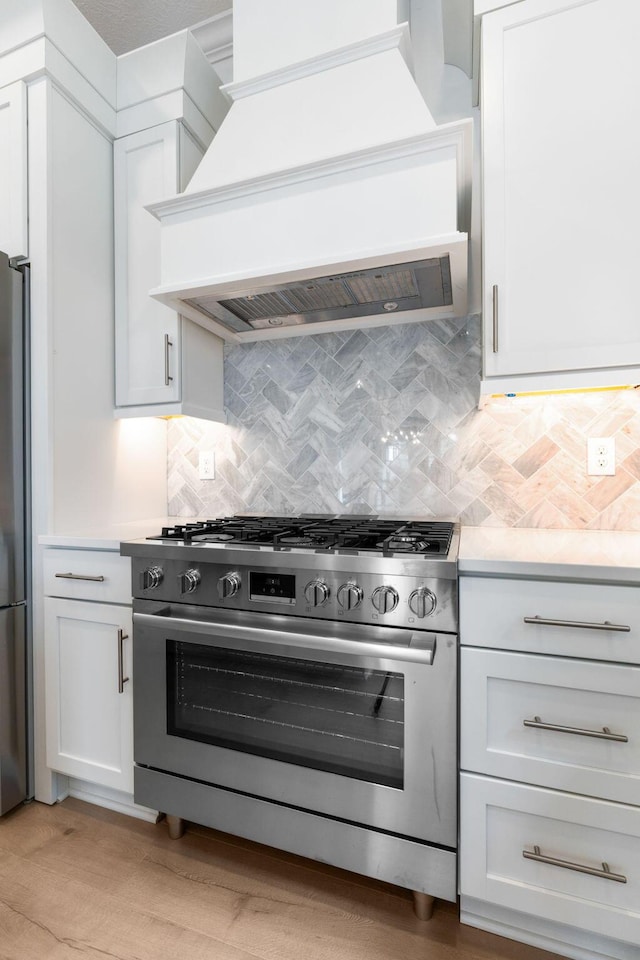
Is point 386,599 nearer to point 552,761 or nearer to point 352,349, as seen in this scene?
point 552,761

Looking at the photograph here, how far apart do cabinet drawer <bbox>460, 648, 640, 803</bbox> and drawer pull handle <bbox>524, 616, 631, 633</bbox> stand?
0.09m

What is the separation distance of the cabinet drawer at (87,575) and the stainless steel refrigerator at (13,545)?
113 mm

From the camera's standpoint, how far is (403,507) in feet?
6.33

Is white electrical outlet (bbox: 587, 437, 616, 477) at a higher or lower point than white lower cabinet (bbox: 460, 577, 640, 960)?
higher

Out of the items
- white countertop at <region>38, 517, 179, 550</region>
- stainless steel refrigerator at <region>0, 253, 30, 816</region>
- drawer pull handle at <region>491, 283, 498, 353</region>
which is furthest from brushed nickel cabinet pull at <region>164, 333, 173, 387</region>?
drawer pull handle at <region>491, 283, 498, 353</region>

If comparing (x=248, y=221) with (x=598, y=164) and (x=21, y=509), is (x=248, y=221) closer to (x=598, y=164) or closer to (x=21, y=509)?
(x=598, y=164)

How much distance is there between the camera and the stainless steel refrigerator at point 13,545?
1654 mm

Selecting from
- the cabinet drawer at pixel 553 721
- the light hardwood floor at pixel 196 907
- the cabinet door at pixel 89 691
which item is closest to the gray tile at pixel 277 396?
the cabinet door at pixel 89 691

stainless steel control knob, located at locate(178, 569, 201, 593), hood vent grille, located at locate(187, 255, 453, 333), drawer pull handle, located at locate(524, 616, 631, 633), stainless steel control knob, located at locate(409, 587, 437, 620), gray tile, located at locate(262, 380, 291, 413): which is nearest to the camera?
drawer pull handle, located at locate(524, 616, 631, 633)

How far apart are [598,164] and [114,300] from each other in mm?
1747

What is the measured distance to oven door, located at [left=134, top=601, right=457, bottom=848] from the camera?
46.4 inches

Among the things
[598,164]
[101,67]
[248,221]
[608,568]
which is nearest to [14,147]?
[101,67]

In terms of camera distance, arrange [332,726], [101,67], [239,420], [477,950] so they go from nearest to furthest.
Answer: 1. [477,950]
2. [332,726]
3. [101,67]
4. [239,420]

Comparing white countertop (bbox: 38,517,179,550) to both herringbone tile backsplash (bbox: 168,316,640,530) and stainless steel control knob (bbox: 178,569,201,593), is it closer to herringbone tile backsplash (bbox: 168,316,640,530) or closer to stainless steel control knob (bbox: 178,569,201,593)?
stainless steel control knob (bbox: 178,569,201,593)
